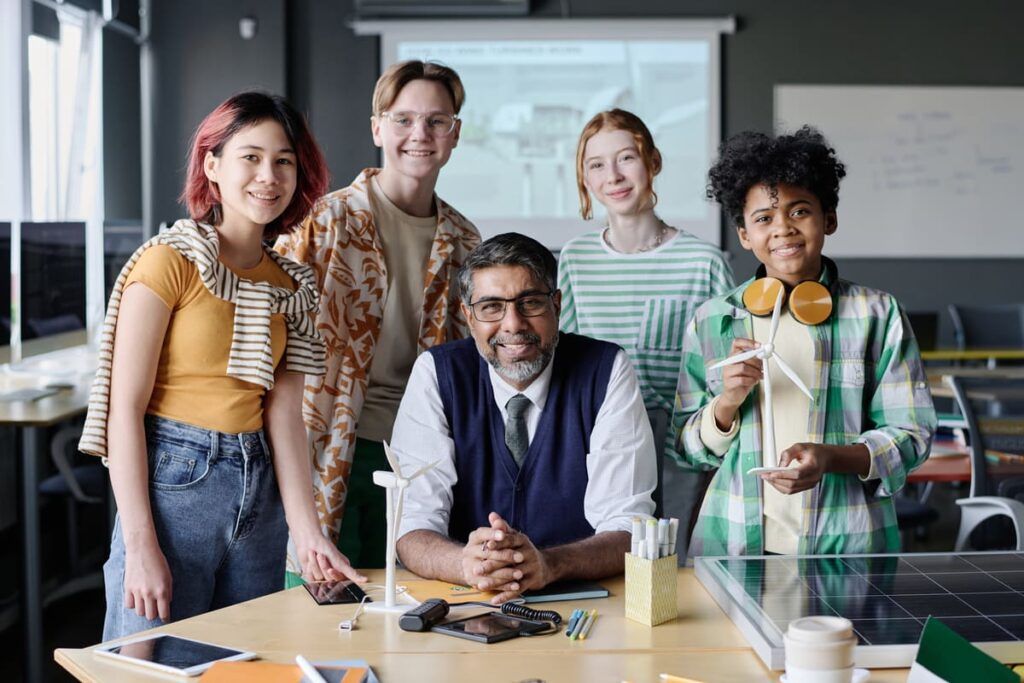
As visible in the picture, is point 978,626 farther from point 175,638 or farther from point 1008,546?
point 1008,546

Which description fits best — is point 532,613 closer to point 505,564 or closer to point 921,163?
point 505,564

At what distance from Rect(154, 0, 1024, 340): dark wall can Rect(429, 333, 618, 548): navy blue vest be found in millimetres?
5184

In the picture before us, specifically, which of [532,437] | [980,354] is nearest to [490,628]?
[532,437]

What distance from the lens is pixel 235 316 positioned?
2027 mm

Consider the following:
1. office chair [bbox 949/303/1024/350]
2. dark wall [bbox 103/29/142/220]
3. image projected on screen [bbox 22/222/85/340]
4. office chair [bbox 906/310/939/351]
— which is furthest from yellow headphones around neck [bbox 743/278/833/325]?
dark wall [bbox 103/29/142/220]

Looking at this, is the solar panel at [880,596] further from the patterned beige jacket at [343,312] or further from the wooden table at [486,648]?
the patterned beige jacket at [343,312]

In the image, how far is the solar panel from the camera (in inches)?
59.4

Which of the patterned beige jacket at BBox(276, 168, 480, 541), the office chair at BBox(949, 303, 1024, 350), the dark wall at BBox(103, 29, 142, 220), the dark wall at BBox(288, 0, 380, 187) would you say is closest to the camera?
the patterned beige jacket at BBox(276, 168, 480, 541)

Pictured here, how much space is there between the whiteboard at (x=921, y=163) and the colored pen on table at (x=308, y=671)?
20.9 feet

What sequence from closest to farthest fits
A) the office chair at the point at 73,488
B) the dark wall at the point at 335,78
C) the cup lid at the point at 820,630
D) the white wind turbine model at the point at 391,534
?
the cup lid at the point at 820,630 < the white wind turbine model at the point at 391,534 < the office chair at the point at 73,488 < the dark wall at the point at 335,78

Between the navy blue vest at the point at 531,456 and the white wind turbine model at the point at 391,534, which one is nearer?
the white wind turbine model at the point at 391,534

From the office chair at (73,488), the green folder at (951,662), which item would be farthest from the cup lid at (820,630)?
the office chair at (73,488)

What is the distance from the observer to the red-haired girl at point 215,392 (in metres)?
1.92

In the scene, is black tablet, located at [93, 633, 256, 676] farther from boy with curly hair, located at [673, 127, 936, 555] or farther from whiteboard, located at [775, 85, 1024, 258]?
whiteboard, located at [775, 85, 1024, 258]
